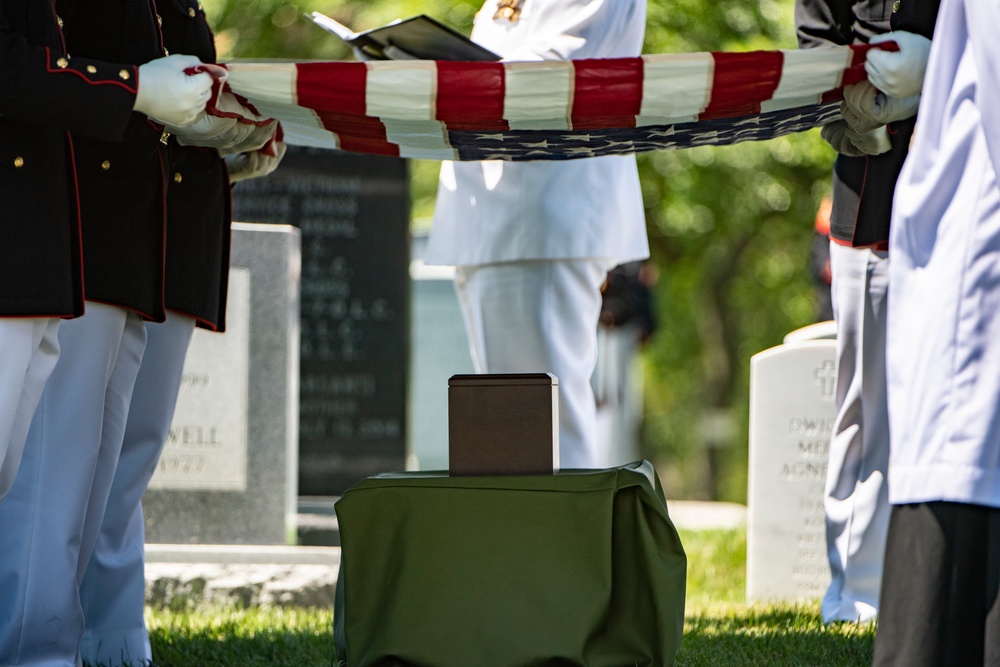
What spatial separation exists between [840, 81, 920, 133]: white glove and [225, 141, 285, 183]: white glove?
1.69 metres

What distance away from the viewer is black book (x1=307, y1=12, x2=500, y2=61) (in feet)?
11.7

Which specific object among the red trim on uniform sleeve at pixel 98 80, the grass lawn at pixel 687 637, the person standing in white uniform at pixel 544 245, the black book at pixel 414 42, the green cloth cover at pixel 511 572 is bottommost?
the grass lawn at pixel 687 637

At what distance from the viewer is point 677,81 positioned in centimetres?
316

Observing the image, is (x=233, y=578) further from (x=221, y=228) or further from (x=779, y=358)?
(x=779, y=358)

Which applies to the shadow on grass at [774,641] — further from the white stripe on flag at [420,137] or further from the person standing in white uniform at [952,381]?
the white stripe on flag at [420,137]

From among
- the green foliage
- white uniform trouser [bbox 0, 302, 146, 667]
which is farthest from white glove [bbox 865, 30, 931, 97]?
the green foliage

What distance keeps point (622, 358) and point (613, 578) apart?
857 centimetres

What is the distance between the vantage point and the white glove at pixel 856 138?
11.8ft

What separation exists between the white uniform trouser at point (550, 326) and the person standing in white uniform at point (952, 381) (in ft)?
6.81

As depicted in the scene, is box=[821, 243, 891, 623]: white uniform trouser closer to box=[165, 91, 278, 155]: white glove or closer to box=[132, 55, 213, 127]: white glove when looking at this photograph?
box=[165, 91, 278, 155]: white glove

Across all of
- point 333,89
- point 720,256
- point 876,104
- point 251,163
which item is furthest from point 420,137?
point 720,256

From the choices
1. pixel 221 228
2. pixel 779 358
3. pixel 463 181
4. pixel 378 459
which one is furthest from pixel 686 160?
pixel 221 228

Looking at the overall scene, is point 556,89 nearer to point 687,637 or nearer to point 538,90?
point 538,90

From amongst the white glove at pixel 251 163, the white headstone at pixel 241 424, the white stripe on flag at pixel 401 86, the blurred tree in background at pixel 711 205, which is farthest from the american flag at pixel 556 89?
the blurred tree in background at pixel 711 205
